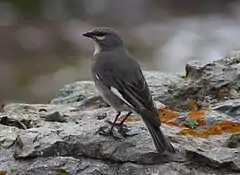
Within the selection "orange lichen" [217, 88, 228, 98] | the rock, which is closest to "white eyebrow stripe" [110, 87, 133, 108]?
the rock

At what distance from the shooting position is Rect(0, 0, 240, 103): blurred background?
1675 cm

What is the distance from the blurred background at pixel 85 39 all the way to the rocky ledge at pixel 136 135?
300 inches

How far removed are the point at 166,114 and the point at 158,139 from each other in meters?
0.99

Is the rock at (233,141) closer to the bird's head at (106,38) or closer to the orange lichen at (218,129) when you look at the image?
the orange lichen at (218,129)

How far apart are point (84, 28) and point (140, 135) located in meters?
16.1

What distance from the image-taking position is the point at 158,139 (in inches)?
224

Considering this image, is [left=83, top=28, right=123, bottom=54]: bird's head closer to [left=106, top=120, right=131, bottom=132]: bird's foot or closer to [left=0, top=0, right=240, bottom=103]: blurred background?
[left=106, top=120, right=131, bottom=132]: bird's foot

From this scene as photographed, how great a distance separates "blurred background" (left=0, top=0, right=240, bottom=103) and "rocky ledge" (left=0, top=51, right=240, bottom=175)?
7.61 m

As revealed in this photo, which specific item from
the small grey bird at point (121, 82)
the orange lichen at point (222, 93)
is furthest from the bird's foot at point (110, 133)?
the orange lichen at point (222, 93)

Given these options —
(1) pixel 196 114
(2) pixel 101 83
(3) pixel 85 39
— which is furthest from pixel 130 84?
(3) pixel 85 39

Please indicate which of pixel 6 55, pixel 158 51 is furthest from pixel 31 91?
pixel 158 51

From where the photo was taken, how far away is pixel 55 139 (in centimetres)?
596

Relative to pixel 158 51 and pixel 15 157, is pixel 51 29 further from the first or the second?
pixel 15 157

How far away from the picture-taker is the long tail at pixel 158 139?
5664 mm
